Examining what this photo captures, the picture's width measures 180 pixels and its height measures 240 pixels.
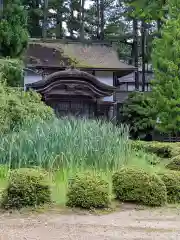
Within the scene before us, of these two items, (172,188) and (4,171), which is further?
(4,171)

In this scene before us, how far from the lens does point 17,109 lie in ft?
38.0

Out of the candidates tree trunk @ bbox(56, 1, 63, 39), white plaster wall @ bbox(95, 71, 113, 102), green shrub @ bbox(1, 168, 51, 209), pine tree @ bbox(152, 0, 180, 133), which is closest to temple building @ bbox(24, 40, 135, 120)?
white plaster wall @ bbox(95, 71, 113, 102)

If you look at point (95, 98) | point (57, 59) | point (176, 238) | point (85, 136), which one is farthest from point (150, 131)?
point (176, 238)

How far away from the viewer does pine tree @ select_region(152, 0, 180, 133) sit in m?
21.0

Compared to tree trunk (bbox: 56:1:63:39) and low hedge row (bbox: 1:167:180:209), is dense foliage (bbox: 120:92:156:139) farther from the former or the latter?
low hedge row (bbox: 1:167:180:209)

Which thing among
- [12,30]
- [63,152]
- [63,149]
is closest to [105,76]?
[12,30]

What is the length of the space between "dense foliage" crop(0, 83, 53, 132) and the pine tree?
945 cm

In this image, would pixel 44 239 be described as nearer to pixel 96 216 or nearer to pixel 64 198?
pixel 96 216

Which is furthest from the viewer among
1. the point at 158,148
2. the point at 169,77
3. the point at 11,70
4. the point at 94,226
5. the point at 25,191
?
the point at 169,77

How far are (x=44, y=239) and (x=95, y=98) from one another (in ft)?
59.6

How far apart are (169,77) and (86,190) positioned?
16.0 metres

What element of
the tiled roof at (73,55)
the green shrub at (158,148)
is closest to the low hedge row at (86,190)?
the green shrub at (158,148)

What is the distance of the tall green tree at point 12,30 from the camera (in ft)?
52.2

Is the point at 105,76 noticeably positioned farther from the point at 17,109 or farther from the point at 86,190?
the point at 86,190
